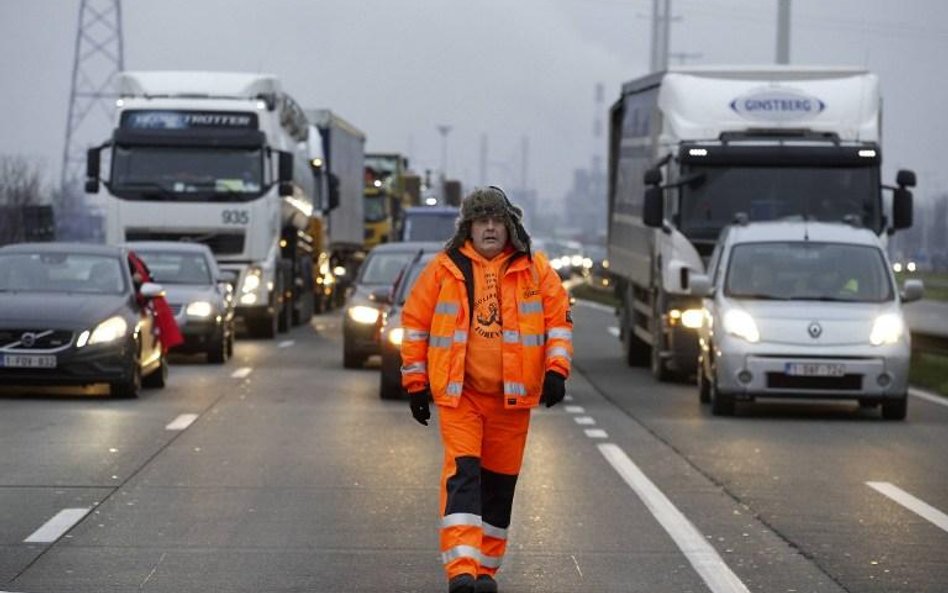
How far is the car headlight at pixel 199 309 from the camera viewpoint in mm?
28875

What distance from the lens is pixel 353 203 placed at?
5625cm

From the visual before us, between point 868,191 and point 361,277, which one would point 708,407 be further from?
point 361,277

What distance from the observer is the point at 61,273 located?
22781 millimetres

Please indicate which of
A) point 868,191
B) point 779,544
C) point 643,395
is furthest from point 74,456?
point 868,191

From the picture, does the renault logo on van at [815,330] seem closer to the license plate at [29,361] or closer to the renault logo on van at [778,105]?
the renault logo on van at [778,105]

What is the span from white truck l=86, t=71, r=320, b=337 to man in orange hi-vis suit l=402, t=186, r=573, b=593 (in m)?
25.6

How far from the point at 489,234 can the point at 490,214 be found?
8cm

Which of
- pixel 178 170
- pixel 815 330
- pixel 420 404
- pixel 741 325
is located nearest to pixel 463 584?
pixel 420 404

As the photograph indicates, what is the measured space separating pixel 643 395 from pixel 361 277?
6.68 m

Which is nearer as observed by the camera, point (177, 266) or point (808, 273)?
point (808, 273)

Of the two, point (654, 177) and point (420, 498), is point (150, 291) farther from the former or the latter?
point (420, 498)

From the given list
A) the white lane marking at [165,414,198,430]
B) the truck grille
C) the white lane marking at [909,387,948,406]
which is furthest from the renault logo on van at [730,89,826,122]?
the truck grille

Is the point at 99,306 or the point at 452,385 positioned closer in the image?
the point at 452,385

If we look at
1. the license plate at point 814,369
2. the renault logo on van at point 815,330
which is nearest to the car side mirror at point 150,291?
the license plate at point 814,369
